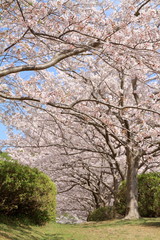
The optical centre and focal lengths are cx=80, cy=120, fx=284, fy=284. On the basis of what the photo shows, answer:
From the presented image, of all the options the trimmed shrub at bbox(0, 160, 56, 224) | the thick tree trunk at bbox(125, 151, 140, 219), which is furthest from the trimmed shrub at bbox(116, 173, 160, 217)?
the trimmed shrub at bbox(0, 160, 56, 224)

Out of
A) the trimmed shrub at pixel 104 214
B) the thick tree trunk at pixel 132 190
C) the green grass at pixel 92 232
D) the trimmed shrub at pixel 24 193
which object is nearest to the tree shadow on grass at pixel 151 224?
the green grass at pixel 92 232

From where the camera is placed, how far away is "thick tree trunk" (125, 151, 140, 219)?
11602 millimetres

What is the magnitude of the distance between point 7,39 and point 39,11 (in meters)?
1.80

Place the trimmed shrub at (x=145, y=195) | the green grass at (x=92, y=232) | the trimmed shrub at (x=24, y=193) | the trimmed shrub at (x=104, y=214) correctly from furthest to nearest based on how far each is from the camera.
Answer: the trimmed shrub at (x=104, y=214), the trimmed shrub at (x=145, y=195), the trimmed shrub at (x=24, y=193), the green grass at (x=92, y=232)

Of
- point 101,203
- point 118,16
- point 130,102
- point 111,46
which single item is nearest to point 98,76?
point 130,102

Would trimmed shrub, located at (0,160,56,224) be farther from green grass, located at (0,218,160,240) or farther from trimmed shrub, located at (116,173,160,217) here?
trimmed shrub, located at (116,173,160,217)

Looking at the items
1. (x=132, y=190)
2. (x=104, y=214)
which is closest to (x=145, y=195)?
(x=132, y=190)

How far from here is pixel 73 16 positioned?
18.6 feet

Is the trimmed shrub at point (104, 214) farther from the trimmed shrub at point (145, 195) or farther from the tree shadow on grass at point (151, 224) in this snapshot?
the tree shadow on grass at point (151, 224)

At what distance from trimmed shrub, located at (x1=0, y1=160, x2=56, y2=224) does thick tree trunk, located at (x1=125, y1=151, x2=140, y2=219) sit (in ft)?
12.3

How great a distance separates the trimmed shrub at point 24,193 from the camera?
26.4 feet

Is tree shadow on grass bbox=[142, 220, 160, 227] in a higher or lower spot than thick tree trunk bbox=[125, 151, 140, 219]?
lower

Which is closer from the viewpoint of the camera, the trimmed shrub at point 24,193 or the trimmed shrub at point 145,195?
the trimmed shrub at point 24,193

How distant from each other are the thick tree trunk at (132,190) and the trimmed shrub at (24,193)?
12.3ft
